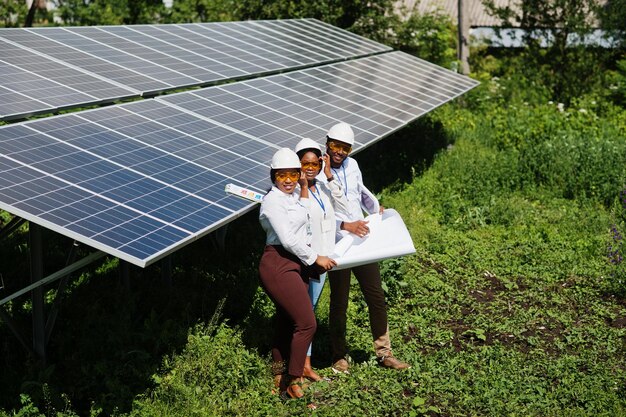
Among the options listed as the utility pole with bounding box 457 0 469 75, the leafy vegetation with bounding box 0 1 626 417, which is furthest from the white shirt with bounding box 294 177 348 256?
the utility pole with bounding box 457 0 469 75

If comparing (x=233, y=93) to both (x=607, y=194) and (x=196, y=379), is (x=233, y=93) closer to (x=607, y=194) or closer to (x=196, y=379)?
(x=196, y=379)

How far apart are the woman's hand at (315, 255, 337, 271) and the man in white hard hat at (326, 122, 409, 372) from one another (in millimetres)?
506

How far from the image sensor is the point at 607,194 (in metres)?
12.6

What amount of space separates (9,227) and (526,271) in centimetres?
591

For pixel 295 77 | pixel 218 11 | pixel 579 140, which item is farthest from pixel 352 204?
pixel 218 11

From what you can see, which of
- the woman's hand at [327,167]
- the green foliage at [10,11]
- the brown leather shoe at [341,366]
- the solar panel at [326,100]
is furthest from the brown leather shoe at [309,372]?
the green foliage at [10,11]

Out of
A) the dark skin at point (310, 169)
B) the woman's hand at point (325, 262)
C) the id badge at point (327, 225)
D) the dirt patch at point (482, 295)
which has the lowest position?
the dirt patch at point (482, 295)

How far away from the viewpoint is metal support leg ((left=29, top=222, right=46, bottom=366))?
6.59m

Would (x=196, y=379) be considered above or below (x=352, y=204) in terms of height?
below

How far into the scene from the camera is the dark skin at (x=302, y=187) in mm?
6184

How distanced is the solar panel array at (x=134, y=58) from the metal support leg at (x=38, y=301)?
4.70ft

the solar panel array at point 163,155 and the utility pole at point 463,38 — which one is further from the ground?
the solar panel array at point 163,155

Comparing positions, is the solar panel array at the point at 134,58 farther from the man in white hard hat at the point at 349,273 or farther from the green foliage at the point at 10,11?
the green foliage at the point at 10,11

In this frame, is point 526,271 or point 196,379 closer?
point 196,379
